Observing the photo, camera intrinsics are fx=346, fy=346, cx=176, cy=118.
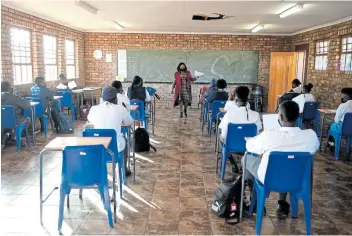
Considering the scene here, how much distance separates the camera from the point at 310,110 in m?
7.16

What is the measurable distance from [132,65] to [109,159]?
8.95 meters

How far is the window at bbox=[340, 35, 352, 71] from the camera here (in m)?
7.96

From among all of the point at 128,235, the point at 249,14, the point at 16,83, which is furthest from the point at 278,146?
the point at 16,83

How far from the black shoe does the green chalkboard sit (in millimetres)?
9113

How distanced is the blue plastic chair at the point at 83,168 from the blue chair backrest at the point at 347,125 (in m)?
4.18

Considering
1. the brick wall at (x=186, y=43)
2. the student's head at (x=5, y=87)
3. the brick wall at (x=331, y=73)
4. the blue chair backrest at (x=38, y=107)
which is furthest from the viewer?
the brick wall at (x=186, y=43)

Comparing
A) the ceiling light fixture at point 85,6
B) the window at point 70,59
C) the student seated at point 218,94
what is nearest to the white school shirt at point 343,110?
the student seated at point 218,94

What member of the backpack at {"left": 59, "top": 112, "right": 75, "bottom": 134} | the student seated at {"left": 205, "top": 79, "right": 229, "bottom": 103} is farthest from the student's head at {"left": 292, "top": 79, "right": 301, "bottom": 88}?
the backpack at {"left": 59, "top": 112, "right": 75, "bottom": 134}

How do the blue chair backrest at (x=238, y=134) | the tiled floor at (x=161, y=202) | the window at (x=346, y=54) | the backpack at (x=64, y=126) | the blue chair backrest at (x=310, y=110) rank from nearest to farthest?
1. the tiled floor at (x=161, y=202)
2. the blue chair backrest at (x=238, y=134)
3. the blue chair backrest at (x=310, y=110)
4. the backpack at (x=64, y=126)
5. the window at (x=346, y=54)

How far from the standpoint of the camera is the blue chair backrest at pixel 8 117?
5.70m

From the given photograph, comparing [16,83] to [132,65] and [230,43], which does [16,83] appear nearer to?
[132,65]

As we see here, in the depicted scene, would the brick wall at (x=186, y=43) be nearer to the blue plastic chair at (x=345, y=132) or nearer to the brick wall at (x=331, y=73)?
the brick wall at (x=331, y=73)

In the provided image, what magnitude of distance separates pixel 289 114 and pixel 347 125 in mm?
3147

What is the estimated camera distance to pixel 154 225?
3328mm
